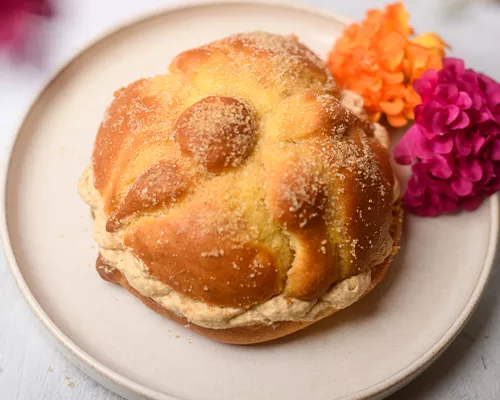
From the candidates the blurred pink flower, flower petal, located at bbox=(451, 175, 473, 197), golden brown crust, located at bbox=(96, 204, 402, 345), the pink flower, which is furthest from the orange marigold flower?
the blurred pink flower

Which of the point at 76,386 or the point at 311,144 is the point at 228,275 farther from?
the point at 76,386

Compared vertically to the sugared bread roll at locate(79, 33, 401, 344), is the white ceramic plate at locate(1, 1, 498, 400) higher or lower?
lower

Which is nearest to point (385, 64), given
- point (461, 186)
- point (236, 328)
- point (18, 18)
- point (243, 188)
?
point (461, 186)

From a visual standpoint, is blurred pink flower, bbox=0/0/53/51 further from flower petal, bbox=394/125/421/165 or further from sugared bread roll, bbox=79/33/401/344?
flower petal, bbox=394/125/421/165

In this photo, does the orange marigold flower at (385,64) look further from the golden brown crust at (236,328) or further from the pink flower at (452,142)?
the golden brown crust at (236,328)

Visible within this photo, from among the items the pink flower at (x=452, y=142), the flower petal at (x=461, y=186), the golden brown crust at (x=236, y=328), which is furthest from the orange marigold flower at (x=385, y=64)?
the golden brown crust at (x=236, y=328)

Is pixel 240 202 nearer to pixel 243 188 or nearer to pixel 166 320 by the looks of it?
pixel 243 188
